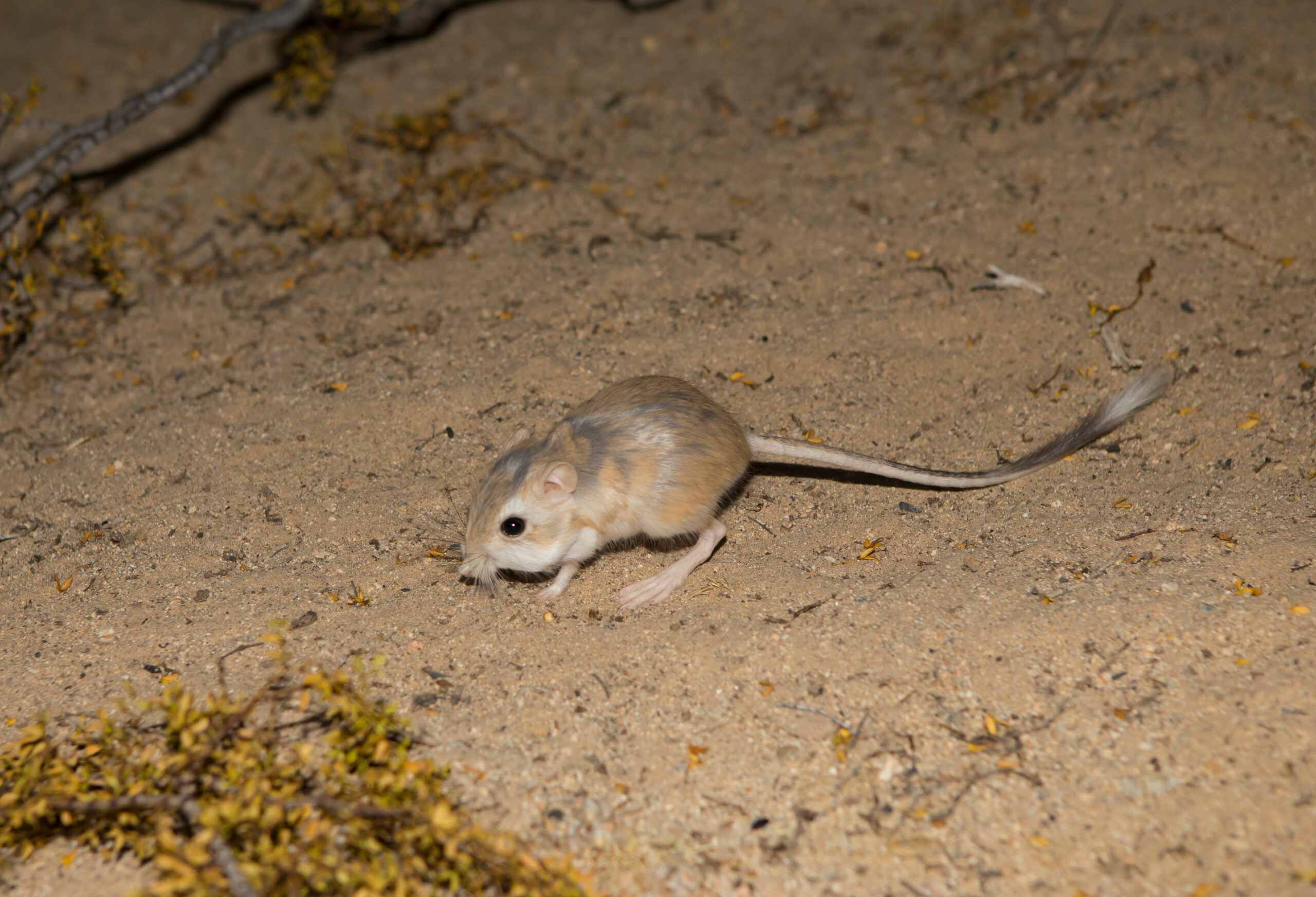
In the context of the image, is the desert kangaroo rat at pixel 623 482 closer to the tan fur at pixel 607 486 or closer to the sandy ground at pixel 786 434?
the tan fur at pixel 607 486

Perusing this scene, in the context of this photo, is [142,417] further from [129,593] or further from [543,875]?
[543,875]

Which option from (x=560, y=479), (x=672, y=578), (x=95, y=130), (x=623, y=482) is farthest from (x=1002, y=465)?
(x=95, y=130)

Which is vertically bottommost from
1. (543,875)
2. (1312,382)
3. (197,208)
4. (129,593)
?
(1312,382)

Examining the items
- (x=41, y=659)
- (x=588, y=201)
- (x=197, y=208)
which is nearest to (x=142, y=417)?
(x=41, y=659)

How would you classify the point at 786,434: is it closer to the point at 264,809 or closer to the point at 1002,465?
the point at 1002,465

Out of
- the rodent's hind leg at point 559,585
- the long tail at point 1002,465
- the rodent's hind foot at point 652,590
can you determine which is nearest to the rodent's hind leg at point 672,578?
the rodent's hind foot at point 652,590

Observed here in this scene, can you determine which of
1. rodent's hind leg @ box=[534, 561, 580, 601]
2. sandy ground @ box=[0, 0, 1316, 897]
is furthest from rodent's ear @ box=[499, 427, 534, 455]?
rodent's hind leg @ box=[534, 561, 580, 601]

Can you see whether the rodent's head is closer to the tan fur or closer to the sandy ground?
the tan fur
